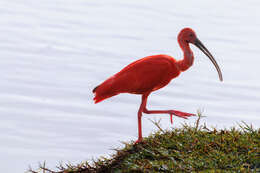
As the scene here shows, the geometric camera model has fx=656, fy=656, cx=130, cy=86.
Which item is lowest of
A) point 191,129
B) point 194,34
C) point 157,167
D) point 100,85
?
point 157,167

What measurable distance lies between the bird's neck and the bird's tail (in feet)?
3.50

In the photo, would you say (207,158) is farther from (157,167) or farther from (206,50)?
(206,50)

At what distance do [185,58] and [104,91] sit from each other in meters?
1.32

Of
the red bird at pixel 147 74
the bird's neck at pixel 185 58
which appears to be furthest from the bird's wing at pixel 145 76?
the bird's neck at pixel 185 58

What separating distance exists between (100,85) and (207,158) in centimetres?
195

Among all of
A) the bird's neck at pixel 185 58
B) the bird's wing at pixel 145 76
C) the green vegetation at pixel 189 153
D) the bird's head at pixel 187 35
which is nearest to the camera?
the green vegetation at pixel 189 153

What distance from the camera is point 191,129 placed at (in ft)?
33.3

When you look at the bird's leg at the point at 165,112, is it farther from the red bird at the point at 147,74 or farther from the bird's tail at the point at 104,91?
the bird's tail at the point at 104,91

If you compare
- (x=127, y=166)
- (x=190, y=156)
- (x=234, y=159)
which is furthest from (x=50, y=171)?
(x=234, y=159)

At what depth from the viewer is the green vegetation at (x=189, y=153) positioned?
8.93 meters

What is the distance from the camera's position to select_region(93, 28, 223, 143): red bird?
9.66 m

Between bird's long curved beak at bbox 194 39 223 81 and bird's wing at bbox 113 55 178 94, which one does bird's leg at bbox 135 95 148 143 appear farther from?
bird's long curved beak at bbox 194 39 223 81

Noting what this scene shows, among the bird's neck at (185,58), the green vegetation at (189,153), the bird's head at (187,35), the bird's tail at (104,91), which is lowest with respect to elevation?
the green vegetation at (189,153)

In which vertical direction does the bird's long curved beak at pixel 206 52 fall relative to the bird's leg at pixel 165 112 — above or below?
above
